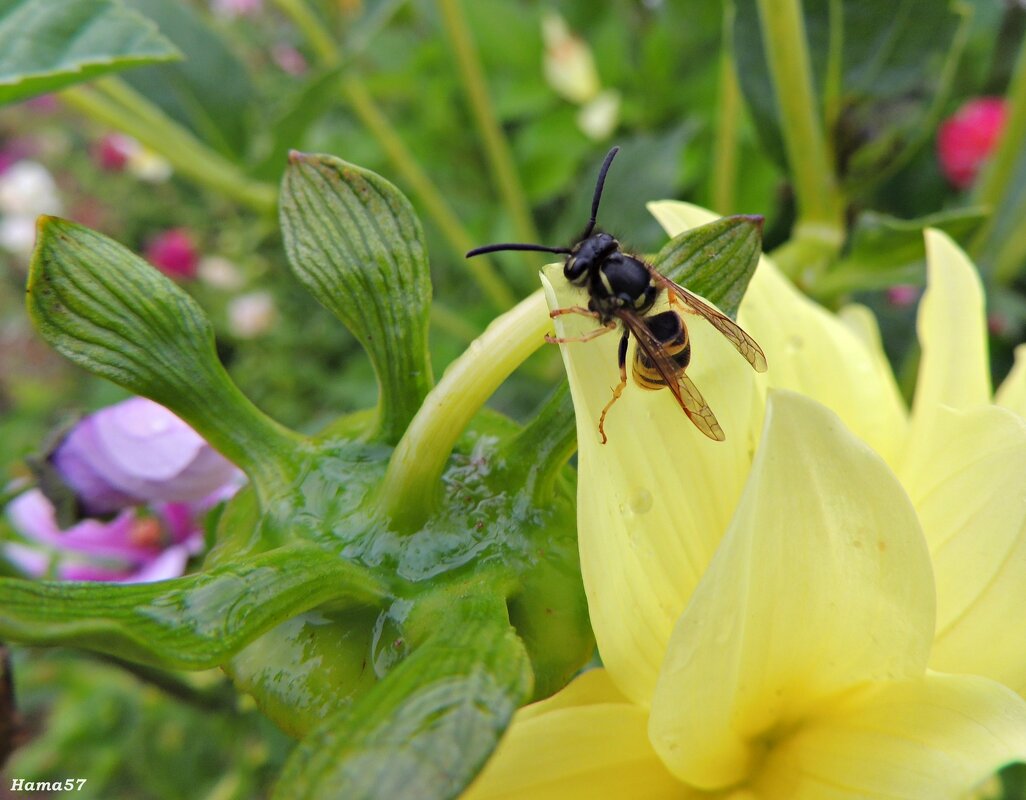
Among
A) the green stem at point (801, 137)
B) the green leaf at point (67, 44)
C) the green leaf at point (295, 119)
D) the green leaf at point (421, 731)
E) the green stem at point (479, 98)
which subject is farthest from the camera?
the green stem at point (479, 98)

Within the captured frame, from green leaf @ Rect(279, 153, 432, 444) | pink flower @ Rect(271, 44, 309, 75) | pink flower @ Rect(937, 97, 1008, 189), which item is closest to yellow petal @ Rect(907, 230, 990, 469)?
green leaf @ Rect(279, 153, 432, 444)

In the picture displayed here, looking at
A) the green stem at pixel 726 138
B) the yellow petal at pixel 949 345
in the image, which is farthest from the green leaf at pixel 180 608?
the green stem at pixel 726 138

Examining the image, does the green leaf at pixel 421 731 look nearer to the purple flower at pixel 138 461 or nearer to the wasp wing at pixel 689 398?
the wasp wing at pixel 689 398

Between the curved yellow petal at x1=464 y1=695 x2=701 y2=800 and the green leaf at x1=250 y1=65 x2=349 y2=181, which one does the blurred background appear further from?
the curved yellow petal at x1=464 y1=695 x2=701 y2=800

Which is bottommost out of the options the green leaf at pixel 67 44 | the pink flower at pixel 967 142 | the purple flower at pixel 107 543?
the pink flower at pixel 967 142

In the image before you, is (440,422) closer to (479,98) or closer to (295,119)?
(295,119)

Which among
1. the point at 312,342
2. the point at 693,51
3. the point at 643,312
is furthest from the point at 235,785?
the point at 312,342
